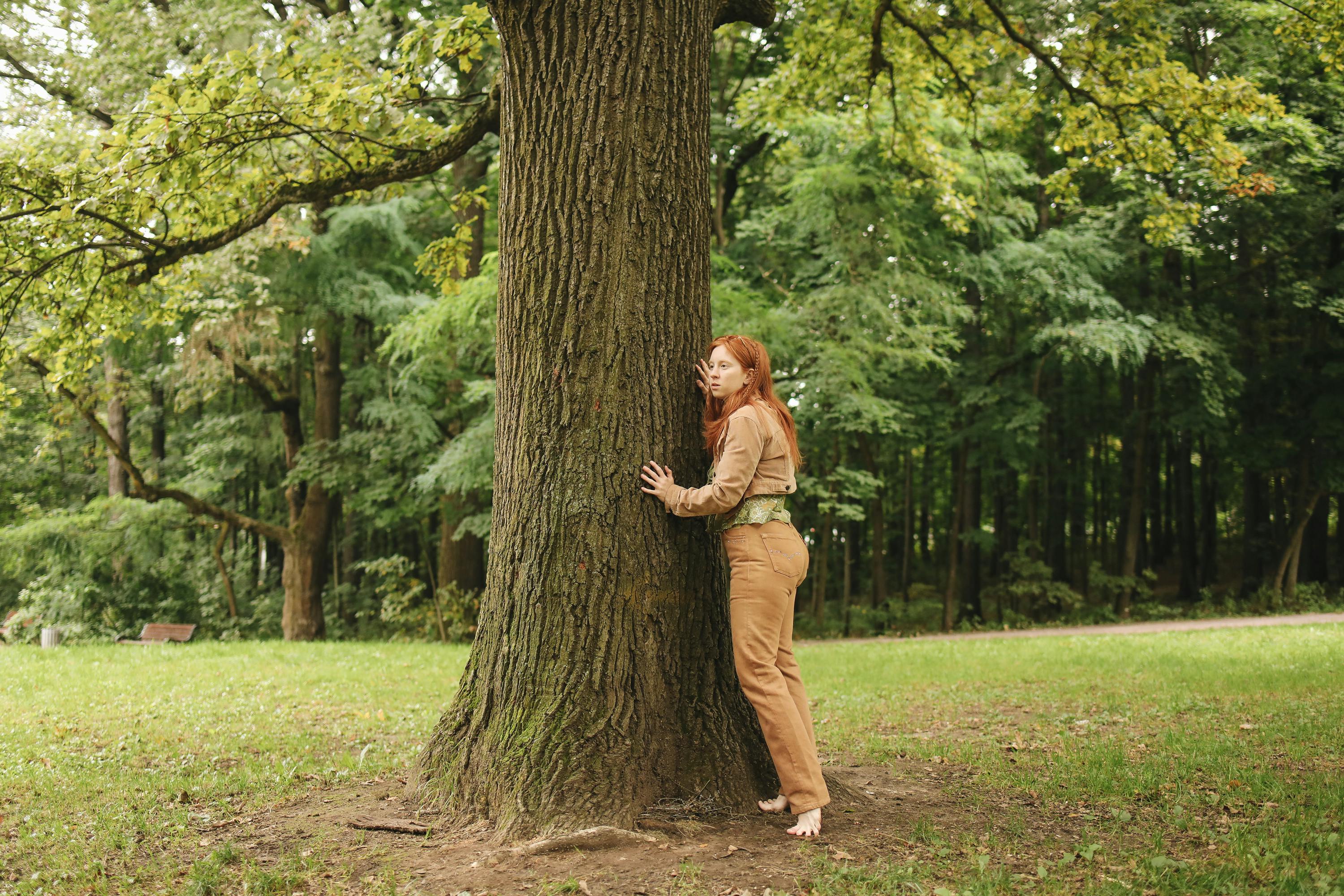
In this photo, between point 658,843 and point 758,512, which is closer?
point 658,843

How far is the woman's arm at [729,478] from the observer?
4.26m

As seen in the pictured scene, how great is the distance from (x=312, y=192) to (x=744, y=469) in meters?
3.99

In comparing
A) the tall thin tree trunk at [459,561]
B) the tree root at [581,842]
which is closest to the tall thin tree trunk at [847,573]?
the tall thin tree trunk at [459,561]

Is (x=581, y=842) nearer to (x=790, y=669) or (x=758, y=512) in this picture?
(x=790, y=669)

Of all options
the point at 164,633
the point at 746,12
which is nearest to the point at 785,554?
the point at 746,12

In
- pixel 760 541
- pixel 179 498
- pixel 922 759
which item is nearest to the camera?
pixel 760 541

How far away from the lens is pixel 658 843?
13.1ft

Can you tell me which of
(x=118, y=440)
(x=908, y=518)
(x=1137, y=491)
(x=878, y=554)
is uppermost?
(x=118, y=440)

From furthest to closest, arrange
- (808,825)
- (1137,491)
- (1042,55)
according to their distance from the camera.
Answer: (1137,491) → (1042,55) → (808,825)

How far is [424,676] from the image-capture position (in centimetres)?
1112

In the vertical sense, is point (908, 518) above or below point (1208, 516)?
below

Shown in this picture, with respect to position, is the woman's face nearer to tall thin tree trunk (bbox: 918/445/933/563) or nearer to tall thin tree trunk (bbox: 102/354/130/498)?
tall thin tree trunk (bbox: 102/354/130/498)

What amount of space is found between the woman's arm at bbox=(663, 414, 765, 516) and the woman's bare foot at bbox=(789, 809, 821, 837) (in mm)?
1405

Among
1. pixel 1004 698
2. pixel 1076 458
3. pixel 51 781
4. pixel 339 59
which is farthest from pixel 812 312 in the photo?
pixel 1076 458
